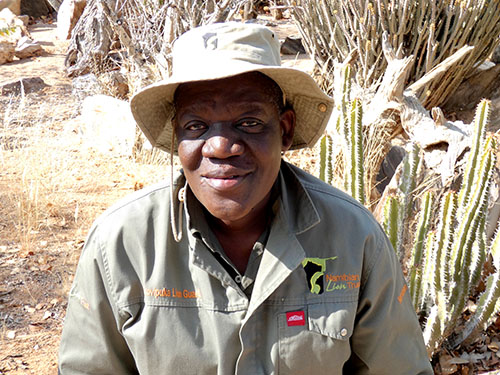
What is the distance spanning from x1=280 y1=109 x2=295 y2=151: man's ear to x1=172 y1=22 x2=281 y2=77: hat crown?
0.21 metres

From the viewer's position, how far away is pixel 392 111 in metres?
4.80

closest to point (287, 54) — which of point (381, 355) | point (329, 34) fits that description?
point (329, 34)

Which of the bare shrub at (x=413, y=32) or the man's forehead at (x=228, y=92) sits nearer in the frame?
the man's forehead at (x=228, y=92)

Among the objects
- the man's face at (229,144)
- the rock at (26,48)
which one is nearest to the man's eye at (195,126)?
the man's face at (229,144)

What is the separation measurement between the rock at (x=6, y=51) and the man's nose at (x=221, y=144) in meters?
9.37

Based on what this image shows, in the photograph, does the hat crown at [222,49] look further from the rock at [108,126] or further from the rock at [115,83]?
the rock at [115,83]

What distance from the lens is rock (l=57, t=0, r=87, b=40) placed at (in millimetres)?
11281

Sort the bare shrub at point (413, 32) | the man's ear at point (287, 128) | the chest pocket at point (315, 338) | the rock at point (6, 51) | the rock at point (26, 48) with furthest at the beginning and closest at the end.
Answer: the rock at point (26, 48) < the rock at point (6, 51) < the bare shrub at point (413, 32) < the man's ear at point (287, 128) < the chest pocket at point (315, 338)

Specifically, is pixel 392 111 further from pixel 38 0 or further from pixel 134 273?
pixel 38 0

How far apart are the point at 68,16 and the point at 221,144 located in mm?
10608

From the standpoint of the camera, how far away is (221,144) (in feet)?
5.82

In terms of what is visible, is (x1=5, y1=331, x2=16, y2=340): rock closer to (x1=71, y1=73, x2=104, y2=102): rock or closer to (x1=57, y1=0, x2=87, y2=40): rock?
(x1=71, y1=73, x2=104, y2=102): rock

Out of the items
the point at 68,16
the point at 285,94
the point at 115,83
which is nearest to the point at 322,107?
the point at 285,94

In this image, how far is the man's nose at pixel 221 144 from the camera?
177 cm
